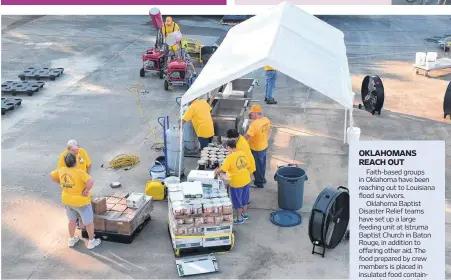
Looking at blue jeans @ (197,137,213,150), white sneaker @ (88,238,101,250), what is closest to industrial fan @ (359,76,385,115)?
blue jeans @ (197,137,213,150)

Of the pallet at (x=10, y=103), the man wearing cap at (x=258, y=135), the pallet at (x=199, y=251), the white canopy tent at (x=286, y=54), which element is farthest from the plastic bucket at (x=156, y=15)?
the pallet at (x=199, y=251)

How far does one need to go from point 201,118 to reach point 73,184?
369 centimetres

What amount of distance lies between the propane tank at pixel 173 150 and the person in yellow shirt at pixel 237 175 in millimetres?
1928

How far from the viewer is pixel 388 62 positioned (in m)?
21.1

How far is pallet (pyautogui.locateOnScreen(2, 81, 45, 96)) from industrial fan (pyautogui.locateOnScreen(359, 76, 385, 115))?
29.4 feet

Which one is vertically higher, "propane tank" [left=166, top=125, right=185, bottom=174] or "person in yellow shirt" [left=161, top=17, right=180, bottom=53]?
"person in yellow shirt" [left=161, top=17, right=180, bottom=53]

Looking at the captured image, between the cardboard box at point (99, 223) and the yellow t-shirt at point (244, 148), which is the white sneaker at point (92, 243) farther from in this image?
the yellow t-shirt at point (244, 148)

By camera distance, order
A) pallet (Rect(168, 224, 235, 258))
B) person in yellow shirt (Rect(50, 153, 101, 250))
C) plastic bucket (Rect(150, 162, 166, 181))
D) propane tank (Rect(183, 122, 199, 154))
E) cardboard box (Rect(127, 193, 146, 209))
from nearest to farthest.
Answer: person in yellow shirt (Rect(50, 153, 101, 250)) < pallet (Rect(168, 224, 235, 258)) < cardboard box (Rect(127, 193, 146, 209)) < plastic bucket (Rect(150, 162, 166, 181)) < propane tank (Rect(183, 122, 199, 154))

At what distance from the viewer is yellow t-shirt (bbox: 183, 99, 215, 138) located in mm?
11789

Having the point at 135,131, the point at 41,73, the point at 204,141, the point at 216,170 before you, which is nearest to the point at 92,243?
the point at 216,170

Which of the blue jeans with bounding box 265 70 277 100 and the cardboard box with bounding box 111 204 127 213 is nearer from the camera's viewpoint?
the cardboard box with bounding box 111 204 127 213

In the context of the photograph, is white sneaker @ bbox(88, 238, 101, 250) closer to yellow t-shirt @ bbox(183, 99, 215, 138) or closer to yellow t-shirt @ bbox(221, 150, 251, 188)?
yellow t-shirt @ bbox(221, 150, 251, 188)

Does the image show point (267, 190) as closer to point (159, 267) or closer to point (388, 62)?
point (159, 267)

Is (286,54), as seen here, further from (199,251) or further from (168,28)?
(168,28)
